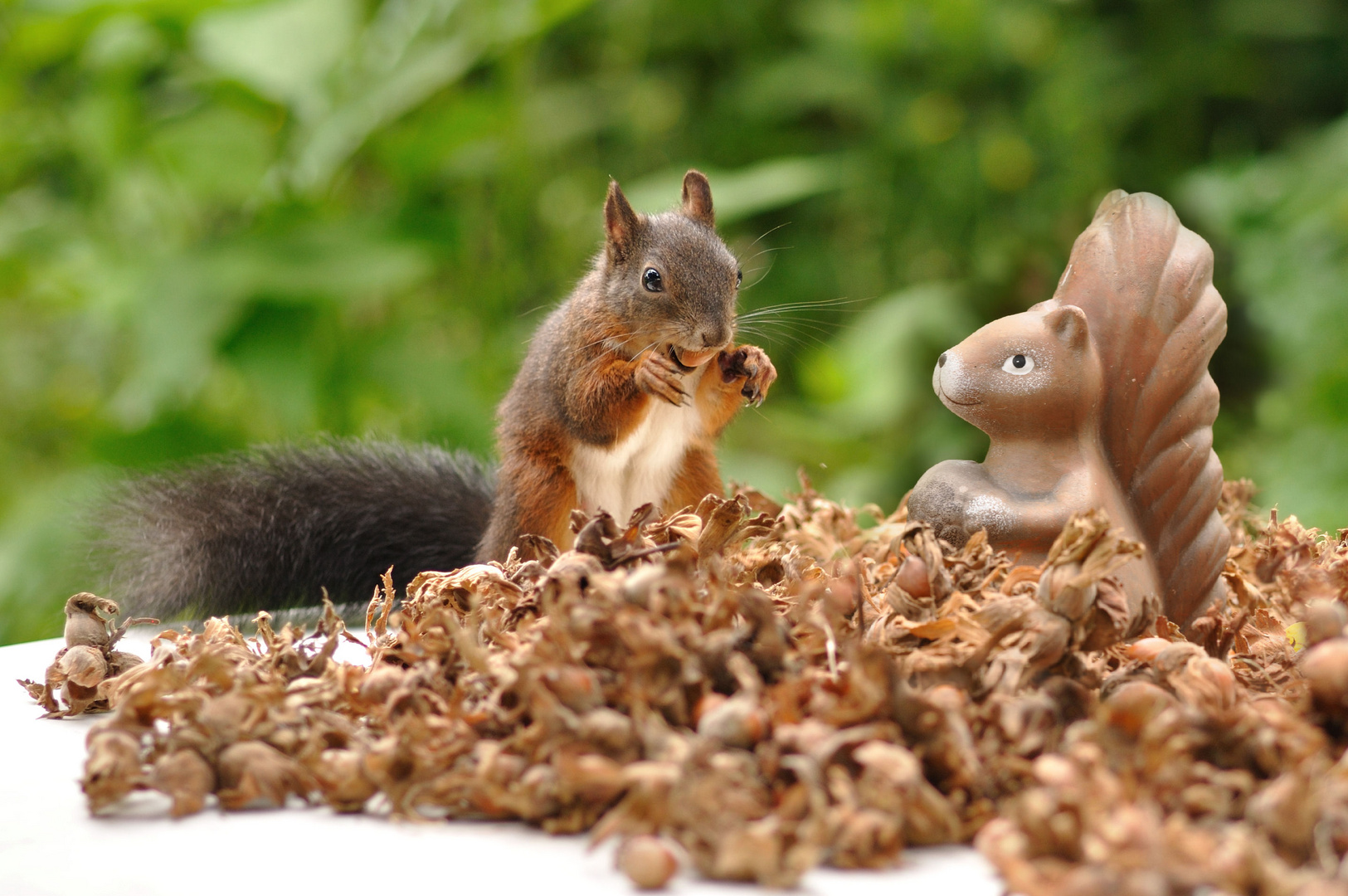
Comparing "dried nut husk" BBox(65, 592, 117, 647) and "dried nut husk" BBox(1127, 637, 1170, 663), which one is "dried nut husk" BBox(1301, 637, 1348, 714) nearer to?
"dried nut husk" BBox(1127, 637, 1170, 663)

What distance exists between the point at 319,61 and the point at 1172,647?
178 centimetres

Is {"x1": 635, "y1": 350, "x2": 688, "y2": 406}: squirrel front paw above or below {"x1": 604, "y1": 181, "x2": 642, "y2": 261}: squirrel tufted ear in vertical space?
below

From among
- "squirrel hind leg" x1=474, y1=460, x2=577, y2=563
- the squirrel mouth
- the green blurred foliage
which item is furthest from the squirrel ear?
the green blurred foliage

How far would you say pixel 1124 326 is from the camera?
82cm

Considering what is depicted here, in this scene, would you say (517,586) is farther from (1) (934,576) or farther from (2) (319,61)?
(2) (319,61)

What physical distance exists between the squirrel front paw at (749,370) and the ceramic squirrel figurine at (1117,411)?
27cm

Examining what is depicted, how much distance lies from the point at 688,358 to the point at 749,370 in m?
0.07

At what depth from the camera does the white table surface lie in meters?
0.52

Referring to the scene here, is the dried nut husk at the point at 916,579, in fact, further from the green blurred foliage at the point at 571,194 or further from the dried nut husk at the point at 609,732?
the green blurred foliage at the point at 571,194

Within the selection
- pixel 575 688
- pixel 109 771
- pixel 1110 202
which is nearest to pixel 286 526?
pixel 109 771

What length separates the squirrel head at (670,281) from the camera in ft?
3.63

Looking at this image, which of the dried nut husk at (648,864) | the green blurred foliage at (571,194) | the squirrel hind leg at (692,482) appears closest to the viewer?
the dried nut husk at (648,864)

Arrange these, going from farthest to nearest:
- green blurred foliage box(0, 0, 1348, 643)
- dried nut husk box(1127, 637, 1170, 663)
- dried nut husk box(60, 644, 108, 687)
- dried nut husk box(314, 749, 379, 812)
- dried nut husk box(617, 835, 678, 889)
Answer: green blurred foliage box(0, 0, 1348, 643) → dried nut husk box(60, 644, 108, 687) → dried nut husk box(1127, 637, 1170, 663) → dried nut husk box(314, 749, 379, 812) → dried nut husk box(617, 835, 678, 889)

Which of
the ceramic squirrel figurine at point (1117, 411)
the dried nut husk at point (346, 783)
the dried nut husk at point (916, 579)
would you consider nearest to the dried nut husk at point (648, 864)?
the dried nut husk at point (346, 783)
